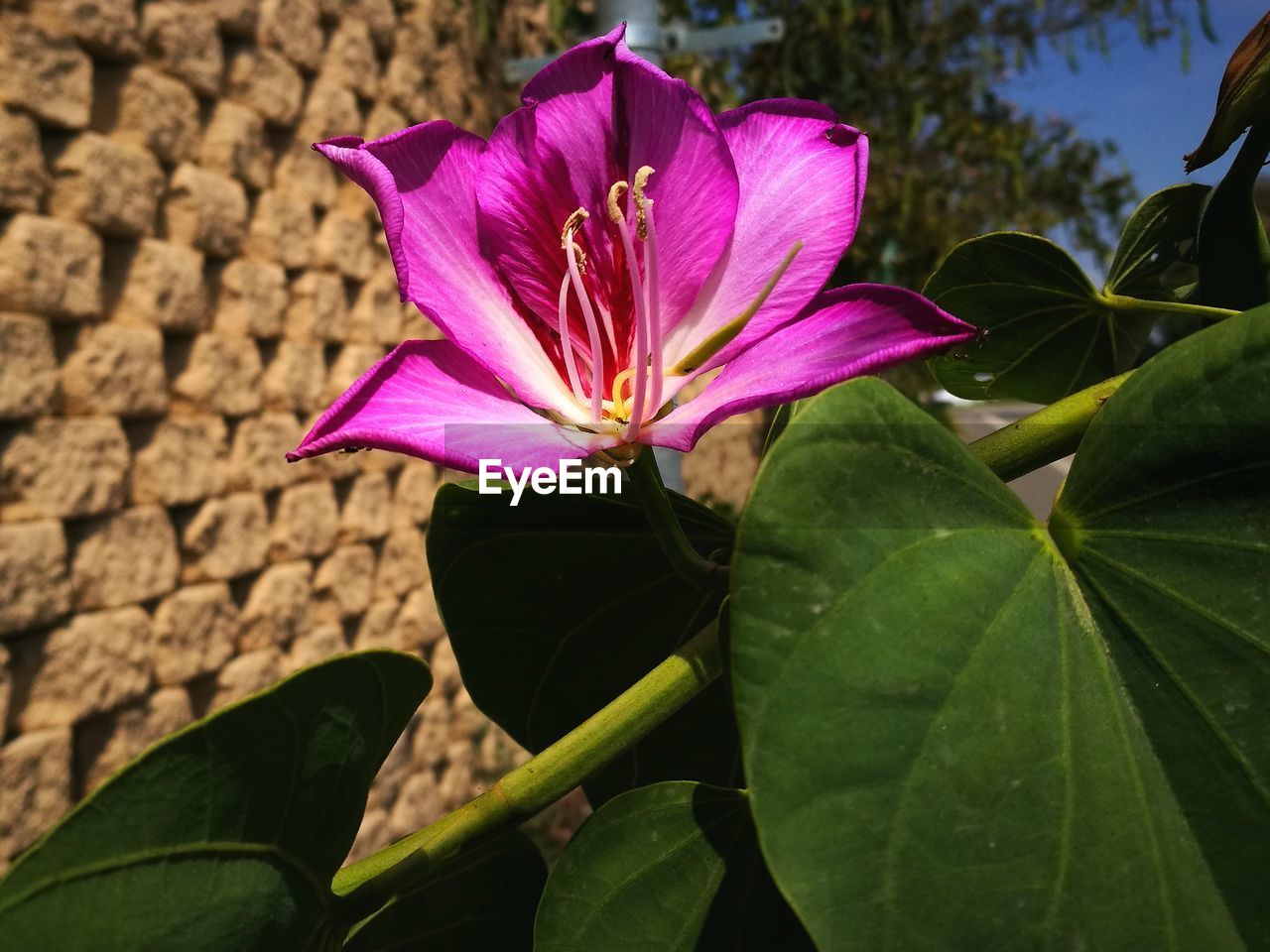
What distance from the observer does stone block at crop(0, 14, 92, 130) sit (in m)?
1.59

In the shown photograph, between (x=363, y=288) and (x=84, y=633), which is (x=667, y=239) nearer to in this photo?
(x=84, y=633)

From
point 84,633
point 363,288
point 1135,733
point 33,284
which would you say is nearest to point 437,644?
point 363,288

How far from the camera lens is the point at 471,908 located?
0.40 metres

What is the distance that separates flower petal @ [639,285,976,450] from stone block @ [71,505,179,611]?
68.3 inches

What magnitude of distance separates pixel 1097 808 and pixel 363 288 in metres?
2.51

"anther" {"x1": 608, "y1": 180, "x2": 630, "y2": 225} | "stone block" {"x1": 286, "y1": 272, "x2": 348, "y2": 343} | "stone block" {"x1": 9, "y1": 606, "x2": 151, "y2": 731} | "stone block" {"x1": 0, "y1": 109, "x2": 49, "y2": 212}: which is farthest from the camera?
"stone block" {"x1": 286, "y1": 272, "x2": 348, "y2": 343}

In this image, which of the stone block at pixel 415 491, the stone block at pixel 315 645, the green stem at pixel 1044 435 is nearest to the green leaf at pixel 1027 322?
the green stem at pixel 1044 435

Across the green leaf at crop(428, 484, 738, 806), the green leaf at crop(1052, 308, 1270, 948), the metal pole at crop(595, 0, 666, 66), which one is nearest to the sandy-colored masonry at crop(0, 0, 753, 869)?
the metal pole at crop(595, 0, 666, 66)

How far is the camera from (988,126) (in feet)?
14.4

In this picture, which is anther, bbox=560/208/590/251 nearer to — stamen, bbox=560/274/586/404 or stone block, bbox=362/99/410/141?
stamen, bbox=560/274/586/404

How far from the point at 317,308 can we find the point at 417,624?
2.96 ft

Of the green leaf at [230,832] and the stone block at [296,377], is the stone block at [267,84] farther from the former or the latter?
the green leaf at [230,832]

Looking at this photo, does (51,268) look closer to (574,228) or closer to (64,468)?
(64,468)

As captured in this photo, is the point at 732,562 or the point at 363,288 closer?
the point at 732,562
